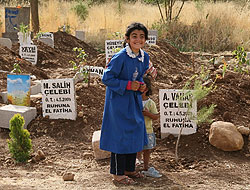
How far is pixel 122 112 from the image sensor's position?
3914 millimetres

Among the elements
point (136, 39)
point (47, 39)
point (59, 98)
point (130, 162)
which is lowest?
point (130, 162)

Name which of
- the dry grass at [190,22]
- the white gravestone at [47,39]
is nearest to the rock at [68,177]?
the dry grass at [190,22]

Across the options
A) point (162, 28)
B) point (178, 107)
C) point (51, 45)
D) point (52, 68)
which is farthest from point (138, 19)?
point (178, 107)

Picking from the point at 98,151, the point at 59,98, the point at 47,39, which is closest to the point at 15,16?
the point at 47,39

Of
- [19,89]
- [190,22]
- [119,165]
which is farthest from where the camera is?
[190,22]

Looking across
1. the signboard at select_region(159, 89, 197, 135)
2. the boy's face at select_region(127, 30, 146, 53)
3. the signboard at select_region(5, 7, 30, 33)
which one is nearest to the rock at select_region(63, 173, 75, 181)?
the boy's face at select_region(127, 30, 146, 53)

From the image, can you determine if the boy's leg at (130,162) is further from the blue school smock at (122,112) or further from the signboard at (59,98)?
the signboard at (59,98)

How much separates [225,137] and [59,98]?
7.51ft

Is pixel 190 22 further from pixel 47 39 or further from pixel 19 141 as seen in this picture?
pixel 19 141

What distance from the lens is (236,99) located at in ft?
19.8

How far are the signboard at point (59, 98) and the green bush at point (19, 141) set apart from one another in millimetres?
1169

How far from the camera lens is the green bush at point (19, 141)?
4.60 m

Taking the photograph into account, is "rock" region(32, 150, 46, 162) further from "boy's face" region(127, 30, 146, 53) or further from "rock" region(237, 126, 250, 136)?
"rock" region(237, 126, 250, 136)

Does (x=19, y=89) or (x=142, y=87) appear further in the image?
(x=19, y=89)
